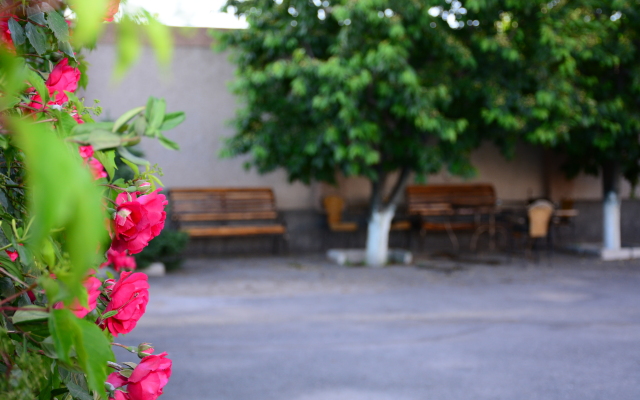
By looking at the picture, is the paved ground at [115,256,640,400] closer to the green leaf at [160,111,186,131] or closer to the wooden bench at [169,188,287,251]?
the wooden bench at [169,188,287,251]

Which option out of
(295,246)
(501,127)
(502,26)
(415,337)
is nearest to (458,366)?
(415,337)

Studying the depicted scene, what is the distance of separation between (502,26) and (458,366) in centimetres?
712

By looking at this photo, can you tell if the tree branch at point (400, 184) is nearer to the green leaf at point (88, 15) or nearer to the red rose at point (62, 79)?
the red rose at point (62, 79)

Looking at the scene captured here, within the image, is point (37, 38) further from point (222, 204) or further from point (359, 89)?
point (222, 204)

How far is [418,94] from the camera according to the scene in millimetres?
9227

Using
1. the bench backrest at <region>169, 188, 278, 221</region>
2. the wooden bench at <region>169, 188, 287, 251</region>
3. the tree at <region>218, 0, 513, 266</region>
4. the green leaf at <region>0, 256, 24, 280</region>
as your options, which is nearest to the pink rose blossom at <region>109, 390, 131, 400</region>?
the green leaf at <region>0, 256, 24, 280</region>

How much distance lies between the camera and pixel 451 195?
48.5 ft

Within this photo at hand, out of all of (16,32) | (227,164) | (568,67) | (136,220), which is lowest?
(136,220)

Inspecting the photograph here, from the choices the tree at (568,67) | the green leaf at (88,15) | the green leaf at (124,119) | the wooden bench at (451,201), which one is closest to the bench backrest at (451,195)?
the wooden bench at (451,201)

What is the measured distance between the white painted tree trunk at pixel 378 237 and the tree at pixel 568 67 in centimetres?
252

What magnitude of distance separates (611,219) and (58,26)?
13122mm

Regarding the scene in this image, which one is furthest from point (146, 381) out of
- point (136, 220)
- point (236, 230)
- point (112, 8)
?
point (236, 230)

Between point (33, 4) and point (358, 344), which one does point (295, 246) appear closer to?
point (358, 344)

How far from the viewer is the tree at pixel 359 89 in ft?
30.3
